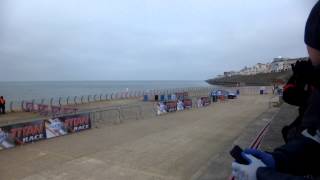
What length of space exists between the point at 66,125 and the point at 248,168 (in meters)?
18.1

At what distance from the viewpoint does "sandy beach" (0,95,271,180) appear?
11.0m

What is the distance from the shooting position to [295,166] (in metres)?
1.74

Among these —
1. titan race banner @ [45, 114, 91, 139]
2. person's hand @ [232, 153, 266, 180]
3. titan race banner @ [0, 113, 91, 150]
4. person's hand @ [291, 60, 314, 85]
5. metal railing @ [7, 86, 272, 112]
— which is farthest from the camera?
metal railing @ [7, 86, 272, 112]

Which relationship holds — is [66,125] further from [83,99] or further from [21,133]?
[83,99]

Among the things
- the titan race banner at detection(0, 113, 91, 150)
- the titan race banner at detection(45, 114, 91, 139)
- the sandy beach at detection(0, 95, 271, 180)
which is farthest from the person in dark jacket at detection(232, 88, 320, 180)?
the titan race banner at detection(45, 114, 91, 139)

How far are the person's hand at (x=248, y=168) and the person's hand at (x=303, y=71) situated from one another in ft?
1.78

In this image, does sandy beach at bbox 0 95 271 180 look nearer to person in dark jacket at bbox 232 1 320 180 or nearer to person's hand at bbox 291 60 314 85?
person's hand at bbox 291 60 314 85

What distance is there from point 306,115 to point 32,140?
1635cm

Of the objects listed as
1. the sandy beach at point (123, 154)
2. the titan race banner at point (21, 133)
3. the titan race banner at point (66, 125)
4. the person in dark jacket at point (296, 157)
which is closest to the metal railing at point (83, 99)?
the titan race banner at point (66, 125)

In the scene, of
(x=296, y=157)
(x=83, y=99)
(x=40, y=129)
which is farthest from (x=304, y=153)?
(x=83, y=99)

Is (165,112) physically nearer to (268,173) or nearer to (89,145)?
(89,145)

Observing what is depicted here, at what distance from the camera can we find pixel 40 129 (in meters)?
17.0

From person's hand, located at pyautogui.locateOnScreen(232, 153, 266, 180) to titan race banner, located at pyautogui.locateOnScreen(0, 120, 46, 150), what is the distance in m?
15.3

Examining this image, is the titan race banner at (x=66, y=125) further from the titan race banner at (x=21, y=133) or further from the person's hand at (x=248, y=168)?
the person's hand at (x=248, y=168)
